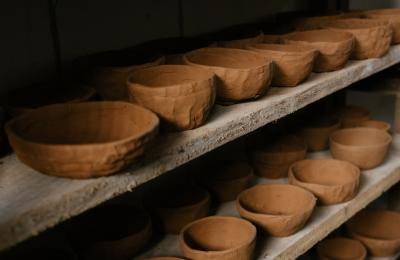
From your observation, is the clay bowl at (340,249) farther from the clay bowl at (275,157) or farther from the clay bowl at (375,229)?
the clay bowl at (275,157)

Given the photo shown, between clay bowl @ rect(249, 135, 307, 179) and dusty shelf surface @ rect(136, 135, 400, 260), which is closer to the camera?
dusty shelf surface @ rect(136, 135, 400, 260)

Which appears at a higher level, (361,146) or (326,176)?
(361,146)

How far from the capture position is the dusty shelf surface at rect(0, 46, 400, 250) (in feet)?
3.32

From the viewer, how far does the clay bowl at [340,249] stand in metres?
2.13

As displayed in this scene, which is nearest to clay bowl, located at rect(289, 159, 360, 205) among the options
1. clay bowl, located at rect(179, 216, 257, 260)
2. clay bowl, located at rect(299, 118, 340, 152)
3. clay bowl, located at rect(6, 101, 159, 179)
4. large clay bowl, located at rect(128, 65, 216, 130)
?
clay bowl, located at rect(299, 118, 340, 152)

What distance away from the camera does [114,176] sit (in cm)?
114

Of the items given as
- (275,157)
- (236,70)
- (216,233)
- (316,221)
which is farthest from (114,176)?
(275,157)

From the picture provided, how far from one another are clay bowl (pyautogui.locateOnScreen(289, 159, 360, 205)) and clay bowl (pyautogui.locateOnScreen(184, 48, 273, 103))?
501mm

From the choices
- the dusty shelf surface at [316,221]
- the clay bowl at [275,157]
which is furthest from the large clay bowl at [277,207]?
the clay bowl at [275,157]

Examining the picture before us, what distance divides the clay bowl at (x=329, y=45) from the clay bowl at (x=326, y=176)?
15.5 inches

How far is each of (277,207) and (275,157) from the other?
263 mm

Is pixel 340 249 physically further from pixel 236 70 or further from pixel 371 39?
pixel 236 70

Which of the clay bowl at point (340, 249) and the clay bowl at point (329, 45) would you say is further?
the clay bowl at point (340, 249)

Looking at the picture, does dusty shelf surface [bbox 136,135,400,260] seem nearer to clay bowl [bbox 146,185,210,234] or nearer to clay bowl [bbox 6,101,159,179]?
clay bowl [bbox 146,185,210,234]
